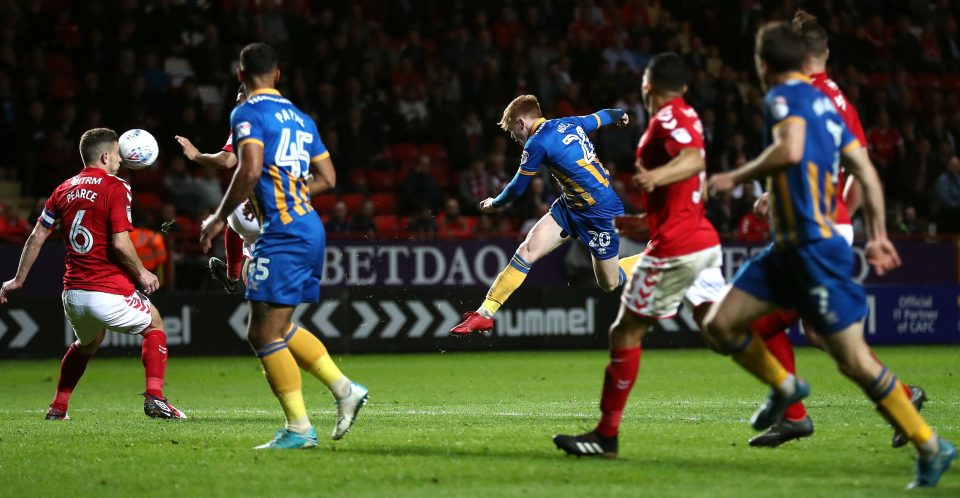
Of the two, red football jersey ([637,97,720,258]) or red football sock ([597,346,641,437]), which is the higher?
red football jersey ([637,97,720,258])

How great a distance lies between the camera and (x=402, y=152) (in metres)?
21.1

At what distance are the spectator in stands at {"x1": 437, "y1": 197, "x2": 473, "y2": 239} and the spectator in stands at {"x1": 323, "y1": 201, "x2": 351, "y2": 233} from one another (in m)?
1.29

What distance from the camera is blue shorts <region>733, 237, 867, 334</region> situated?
6.02m

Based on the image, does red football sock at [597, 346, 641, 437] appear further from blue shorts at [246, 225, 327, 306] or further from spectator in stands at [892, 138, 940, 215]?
spectator in stands at [892, 138, 940, 215]

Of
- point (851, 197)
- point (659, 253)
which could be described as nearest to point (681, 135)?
point (659, 253)

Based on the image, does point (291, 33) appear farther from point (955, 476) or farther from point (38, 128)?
point (955, 476)

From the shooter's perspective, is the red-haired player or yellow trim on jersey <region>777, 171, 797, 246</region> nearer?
yellow trim on jersey <region>777, 171, 797, 246</region>

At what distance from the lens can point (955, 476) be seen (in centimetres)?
625

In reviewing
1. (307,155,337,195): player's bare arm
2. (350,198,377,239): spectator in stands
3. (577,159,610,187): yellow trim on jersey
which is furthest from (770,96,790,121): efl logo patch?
(350,198,377,239): spectator in stands

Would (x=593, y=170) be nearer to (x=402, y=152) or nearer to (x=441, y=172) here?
(x=441, y=172)

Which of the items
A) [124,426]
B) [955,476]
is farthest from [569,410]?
[955,476]

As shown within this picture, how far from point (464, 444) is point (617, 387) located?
116cm

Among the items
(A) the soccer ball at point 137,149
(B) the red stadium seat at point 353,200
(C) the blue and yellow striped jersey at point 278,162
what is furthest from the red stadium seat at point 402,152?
(C) the blue and yellow striped jersey at point 278,162

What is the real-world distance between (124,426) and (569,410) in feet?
10.5
